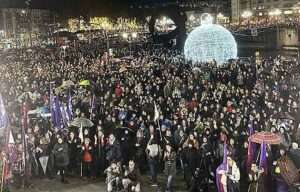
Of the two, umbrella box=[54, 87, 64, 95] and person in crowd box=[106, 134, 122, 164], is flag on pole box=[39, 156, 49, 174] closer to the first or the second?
person in crowd box=[106, 134, 122, 164]

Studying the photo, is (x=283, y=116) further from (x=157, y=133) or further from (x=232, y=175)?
(x=232, y=175)

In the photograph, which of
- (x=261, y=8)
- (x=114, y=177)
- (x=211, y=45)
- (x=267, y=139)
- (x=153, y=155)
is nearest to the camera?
(x=267, y=139)

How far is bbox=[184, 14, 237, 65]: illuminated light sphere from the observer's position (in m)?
30.7

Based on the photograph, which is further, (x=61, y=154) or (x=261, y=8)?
(x=261, y=8)

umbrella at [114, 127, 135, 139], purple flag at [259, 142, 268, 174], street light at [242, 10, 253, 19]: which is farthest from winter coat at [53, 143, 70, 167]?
street light at [242, 10, 253, 19]

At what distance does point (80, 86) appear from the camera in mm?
24359

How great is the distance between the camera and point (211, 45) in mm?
30688

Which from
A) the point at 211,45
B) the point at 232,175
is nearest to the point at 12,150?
the point at 232,175

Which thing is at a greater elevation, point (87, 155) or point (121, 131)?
point (121, 131)

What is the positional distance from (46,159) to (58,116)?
4.18m

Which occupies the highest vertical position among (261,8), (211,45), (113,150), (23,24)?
(261,8)

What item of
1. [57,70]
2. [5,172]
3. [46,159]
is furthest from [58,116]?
[57,70]

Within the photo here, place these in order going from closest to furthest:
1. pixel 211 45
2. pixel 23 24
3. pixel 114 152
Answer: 1. pixel 114 152
2. pixel 211 45
3. pixel 23 24

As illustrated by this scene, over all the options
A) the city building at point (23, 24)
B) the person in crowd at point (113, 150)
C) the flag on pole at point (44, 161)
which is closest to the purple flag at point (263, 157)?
the person in crowd at point (113, 150)
